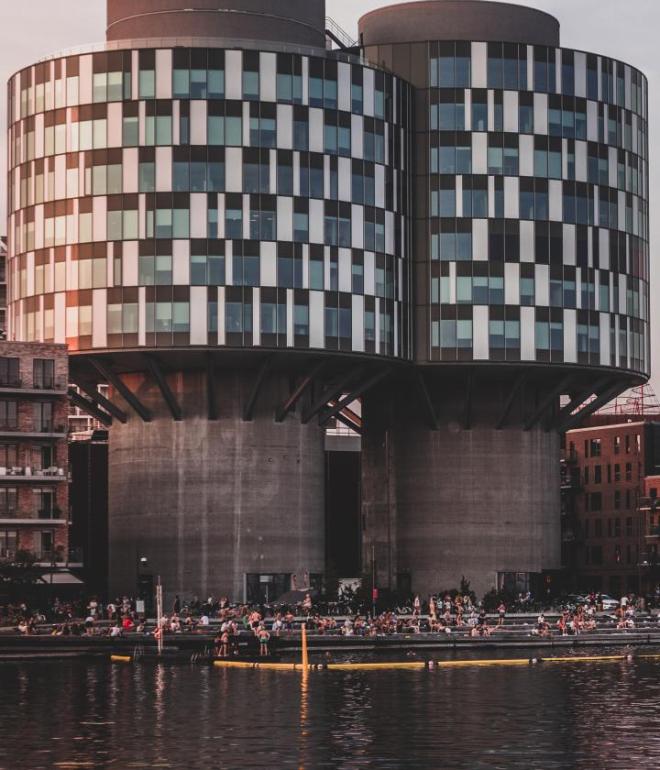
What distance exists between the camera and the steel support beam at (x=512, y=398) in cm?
16762

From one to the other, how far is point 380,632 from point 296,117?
4457 centimetres

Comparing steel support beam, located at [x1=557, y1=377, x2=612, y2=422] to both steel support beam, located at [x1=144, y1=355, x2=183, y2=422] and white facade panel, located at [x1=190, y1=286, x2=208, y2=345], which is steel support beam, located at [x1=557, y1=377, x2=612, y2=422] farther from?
white facade panel, located at [x1=190, y1=286, x2=208, y2=345]

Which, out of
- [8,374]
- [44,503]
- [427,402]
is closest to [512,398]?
[427,402]

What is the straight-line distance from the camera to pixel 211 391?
157500 mm

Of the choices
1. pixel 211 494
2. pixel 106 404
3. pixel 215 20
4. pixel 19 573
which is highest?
pixel 215 20

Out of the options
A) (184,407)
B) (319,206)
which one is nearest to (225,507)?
(184,407)

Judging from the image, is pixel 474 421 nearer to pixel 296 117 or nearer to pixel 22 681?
pixel 296 117

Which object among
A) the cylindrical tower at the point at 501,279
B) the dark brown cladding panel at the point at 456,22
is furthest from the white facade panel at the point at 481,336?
the dark brown cladding panel at the point at 456,22

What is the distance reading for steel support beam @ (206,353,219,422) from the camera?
6181 inches

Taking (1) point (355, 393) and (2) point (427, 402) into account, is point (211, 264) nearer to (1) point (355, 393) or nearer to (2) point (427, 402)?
(1) point (355, 393)

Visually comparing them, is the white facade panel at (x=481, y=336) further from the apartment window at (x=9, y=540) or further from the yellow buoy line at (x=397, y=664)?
the yellow buoy line at (x=397, y=664)

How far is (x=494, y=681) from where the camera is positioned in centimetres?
10406

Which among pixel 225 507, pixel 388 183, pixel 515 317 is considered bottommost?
pixel 225 507

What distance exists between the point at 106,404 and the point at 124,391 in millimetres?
2319
